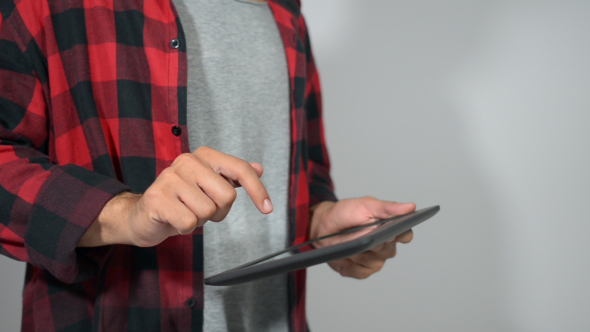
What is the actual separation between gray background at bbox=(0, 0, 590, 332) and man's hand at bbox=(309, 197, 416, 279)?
0.77 m

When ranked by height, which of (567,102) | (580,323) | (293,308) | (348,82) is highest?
(348,82)

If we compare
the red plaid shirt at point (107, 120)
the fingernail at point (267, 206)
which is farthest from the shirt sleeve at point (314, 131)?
the fingernail at point (267, 206)

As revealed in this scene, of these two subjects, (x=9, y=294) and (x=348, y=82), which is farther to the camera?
(x=348, y=82)

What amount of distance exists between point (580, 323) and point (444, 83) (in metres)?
0.95

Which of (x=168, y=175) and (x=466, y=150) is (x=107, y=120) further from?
(x=466, y=150)

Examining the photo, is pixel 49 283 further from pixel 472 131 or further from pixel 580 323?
pixel 580 323

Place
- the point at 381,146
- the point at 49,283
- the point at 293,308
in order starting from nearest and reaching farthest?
1. the point at 49,283
2. the point at 293,308
3. the point at 381,146

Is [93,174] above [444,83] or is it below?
below

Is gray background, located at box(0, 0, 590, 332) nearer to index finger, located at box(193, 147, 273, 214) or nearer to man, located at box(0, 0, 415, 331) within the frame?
man, located at box(0, 0, 415, 331)

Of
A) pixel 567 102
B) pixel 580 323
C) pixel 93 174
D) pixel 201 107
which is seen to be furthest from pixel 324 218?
pixel 580 323

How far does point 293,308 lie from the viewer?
2.76 ft

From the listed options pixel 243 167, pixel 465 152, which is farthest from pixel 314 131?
pixel 465 152

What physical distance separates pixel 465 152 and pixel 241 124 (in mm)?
1044

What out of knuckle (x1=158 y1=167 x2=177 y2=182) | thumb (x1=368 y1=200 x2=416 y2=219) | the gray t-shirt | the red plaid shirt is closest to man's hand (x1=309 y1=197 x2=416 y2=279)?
thumb (x1=368 y1=200 x2=416 y2=219)
